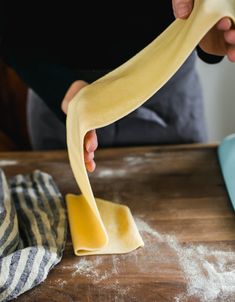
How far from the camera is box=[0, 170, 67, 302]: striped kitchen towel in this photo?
0.66 m

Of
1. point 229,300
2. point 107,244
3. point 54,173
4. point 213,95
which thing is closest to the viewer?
point 229,300

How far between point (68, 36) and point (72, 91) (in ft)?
0.39

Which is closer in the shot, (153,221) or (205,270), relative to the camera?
(205,270)

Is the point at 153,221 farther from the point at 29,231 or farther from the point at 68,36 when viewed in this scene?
the point at 68,36

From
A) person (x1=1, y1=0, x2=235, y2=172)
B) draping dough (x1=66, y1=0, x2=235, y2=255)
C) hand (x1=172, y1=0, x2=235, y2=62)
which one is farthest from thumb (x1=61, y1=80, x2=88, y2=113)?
hand (x1=172, y1=0, x2=235, y2=62)

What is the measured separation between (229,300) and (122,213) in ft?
0.80

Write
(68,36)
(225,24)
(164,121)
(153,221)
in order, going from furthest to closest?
1. (164,121)
2. (68,36)
3. (153,221)
4. (225,24)

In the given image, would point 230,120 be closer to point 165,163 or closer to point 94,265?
point 165,163

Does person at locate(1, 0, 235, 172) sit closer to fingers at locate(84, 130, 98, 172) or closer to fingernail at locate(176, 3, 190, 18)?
fingers at locate(84, 130, 98, 172)

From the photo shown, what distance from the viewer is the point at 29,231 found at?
76 centimetres

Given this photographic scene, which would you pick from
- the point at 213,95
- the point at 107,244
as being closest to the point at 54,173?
the point at 107,244

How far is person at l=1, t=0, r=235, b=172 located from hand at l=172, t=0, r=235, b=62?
0.07 metres

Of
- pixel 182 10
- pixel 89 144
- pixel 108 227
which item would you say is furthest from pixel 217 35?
pixel 108 227

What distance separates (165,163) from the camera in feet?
3.10
